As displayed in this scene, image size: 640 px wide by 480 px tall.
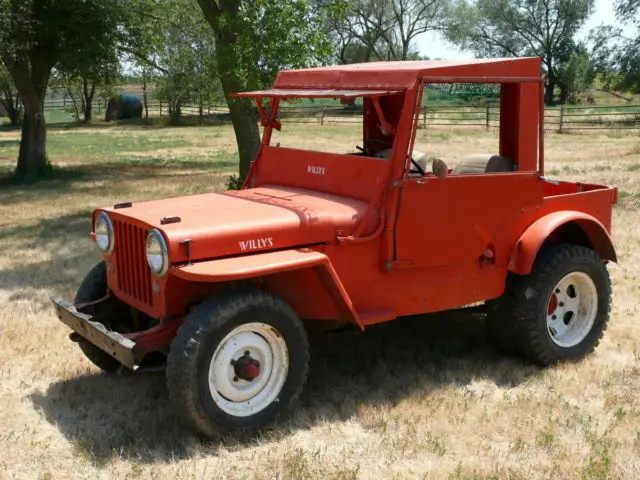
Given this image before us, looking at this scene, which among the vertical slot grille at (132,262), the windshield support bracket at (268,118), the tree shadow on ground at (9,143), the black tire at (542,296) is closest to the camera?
the vertical slot grille at (132,262)

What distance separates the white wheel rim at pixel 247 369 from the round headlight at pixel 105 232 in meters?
1.07

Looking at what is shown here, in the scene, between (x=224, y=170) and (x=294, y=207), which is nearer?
(x=294, y=207)

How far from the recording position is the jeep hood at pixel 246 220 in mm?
3930

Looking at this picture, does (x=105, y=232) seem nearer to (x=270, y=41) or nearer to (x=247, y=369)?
(x=247, y=369)

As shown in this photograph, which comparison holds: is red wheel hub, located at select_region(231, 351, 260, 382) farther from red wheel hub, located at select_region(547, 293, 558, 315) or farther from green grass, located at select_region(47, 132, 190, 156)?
green grass, located at select_region(47, 132, 190, 156)

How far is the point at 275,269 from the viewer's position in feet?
12.6

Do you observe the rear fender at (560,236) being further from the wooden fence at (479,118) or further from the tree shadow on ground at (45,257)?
the wooden fence at (479,118)

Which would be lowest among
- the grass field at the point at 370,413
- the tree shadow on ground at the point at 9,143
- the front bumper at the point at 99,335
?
the grass field at the point at 370,413

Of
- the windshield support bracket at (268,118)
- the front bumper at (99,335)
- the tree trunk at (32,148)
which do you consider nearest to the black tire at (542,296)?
the windshield support bracket at (268,118)

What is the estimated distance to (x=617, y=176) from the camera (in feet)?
44.1

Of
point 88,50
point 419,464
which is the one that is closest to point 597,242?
point 419,464

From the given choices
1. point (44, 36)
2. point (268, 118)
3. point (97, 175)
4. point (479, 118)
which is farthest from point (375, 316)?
point (479, 118)

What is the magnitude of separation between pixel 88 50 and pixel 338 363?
35.0ft

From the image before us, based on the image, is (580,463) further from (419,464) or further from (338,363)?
(338,363)
